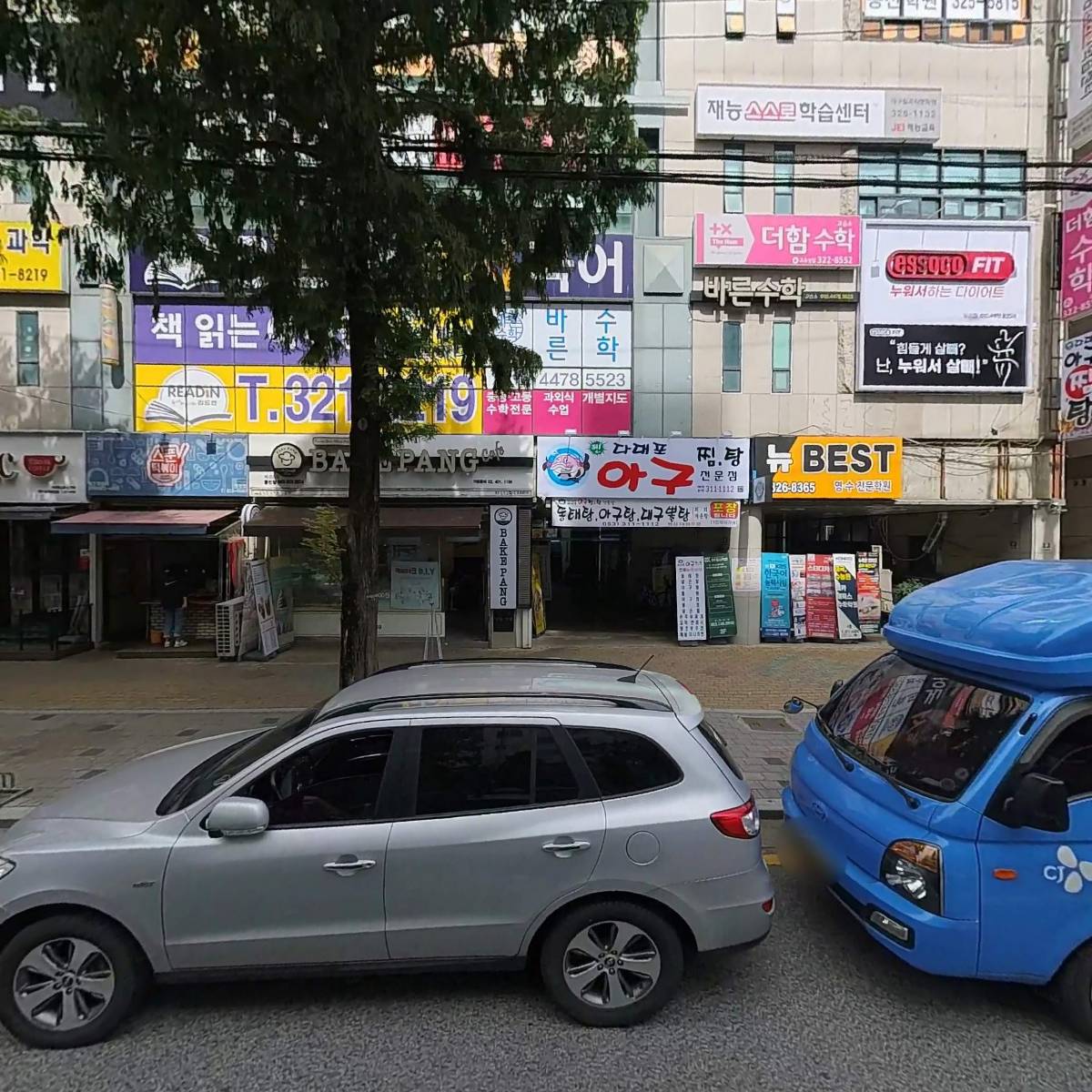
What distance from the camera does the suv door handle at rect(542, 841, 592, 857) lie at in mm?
2938

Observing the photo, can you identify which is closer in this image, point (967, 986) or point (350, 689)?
point (967, 986)

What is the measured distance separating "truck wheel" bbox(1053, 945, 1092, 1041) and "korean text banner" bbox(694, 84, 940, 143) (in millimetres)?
13411

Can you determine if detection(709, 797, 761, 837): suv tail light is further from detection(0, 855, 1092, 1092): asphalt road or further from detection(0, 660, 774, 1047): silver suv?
detection(0, 855, 1092, 1092): asphalt road

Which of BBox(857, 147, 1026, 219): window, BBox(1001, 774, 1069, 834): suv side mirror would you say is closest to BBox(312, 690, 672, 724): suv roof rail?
BBox(1001, 774, 1069, 834): suv side mirror

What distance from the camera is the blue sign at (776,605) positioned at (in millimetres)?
12844

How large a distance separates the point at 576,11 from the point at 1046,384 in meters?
11.8

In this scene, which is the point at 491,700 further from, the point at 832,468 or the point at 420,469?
the point at 832,468

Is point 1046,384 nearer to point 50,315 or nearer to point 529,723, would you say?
point 529,723

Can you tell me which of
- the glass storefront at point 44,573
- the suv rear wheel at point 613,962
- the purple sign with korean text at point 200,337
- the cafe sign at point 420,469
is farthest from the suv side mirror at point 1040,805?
the glass storefront at point 44,573

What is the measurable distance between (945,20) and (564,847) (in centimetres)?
1652

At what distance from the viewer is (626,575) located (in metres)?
18.7

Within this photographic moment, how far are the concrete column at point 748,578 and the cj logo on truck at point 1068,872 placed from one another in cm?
→ 1001

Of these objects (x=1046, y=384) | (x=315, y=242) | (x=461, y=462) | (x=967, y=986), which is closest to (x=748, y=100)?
(x=1046, y=384)

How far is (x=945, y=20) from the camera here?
12.7 meters
